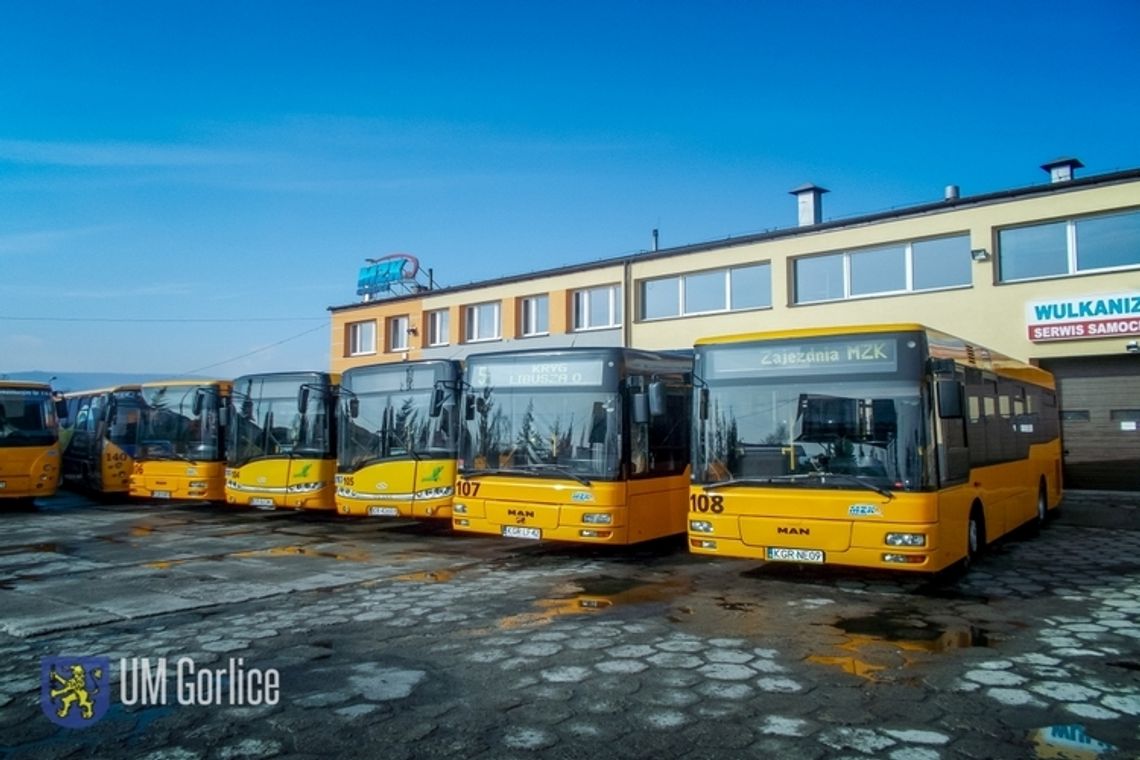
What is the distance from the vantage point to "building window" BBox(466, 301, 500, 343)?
32.4 metres

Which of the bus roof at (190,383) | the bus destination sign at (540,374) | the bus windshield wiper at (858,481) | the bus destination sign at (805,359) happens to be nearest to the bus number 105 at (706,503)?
the bus windshield wiper at (858,481)

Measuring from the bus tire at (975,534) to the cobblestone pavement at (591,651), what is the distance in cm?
28

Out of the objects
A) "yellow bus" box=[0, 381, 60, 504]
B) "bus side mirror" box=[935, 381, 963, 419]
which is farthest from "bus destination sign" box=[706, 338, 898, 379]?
"yellow bus" box=[0, 381, 60, 504]

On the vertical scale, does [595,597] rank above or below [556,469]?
below

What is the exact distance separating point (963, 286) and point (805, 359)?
13.6 metres

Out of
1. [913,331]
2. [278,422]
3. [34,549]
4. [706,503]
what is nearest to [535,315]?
[278,422]

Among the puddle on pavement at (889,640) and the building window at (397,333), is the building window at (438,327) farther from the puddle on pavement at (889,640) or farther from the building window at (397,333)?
the puddle on pavement at (889,640)

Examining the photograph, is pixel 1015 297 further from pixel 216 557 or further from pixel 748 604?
pixel 216 557

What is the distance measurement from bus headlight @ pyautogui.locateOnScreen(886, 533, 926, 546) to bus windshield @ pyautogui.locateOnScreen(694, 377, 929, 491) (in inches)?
17.4

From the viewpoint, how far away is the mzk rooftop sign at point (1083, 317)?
17.7 meters

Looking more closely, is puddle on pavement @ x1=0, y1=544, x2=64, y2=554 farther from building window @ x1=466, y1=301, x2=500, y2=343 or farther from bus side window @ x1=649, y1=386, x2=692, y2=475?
building window @ x1=466, y1=301, x2=500, y2=343

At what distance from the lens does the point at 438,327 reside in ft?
115

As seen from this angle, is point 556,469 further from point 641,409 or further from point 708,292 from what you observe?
point 708,292

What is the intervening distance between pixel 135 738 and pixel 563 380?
700 centimetres
